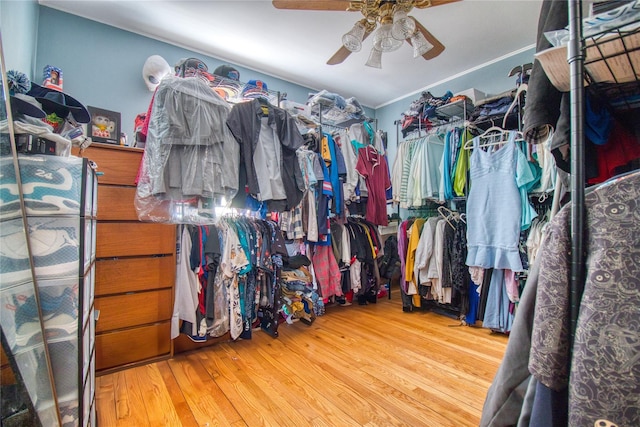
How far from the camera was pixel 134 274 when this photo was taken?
1863 millimetres

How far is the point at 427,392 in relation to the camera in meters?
1.60

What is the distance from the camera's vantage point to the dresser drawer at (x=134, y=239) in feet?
5.85

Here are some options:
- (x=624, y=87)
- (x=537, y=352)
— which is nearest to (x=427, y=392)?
(x=537, y=352)

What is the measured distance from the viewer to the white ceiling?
2400 millimetres

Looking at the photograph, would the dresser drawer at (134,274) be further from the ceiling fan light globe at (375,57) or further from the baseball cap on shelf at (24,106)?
the ceiling fan light globe at (375,57)

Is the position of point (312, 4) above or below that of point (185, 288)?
above

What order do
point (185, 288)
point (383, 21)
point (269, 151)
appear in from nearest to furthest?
1. point (383, 21)
2. point (185, 288)
3. point (269, 151)

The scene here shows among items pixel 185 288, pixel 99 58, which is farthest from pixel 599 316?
pixel 99 58

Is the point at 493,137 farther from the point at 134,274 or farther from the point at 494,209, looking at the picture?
the point at 134,274

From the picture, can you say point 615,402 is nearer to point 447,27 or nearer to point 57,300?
point 57,300

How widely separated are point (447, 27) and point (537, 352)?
9.85 feet

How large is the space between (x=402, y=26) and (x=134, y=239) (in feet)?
7.17

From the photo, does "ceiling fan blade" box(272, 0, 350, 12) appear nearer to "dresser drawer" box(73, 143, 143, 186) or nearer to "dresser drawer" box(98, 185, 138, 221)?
"dresser drawer" box(73, 143, 143, 186)

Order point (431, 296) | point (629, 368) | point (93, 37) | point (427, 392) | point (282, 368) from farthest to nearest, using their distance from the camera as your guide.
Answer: point (431, 296) → point (93, 37) → point (282, 368) → point (427, 392) → point (629, 368)
